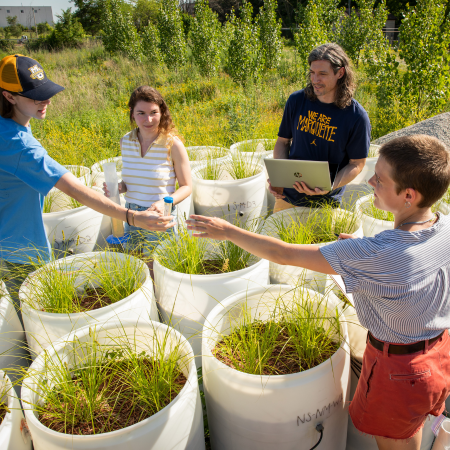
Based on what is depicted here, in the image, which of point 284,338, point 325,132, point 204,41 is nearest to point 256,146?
point 325,132

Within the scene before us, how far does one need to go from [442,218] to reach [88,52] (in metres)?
21.6

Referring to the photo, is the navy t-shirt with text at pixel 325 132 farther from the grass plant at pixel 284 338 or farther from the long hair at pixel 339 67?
the grass plant at pixel 284 338

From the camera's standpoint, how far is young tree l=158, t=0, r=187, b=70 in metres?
13.2

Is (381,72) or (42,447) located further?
(381,72)

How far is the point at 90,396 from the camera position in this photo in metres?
1.32

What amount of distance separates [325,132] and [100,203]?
1428 mm

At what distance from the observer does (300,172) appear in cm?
225

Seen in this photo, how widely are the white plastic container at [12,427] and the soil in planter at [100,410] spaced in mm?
74

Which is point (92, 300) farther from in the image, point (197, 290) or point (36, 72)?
point (36, 72)

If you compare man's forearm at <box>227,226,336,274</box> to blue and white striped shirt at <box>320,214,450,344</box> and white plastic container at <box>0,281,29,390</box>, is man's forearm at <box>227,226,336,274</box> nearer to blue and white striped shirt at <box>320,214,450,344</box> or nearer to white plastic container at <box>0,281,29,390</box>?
blue and white striped shirt at <box>320,214,450,344</box>

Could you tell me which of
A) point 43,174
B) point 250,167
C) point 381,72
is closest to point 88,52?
point 381,72

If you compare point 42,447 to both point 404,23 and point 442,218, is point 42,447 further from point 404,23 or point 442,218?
point 404,23

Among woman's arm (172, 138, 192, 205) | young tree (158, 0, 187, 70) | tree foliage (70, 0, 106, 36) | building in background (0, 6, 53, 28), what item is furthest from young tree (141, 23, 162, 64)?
building in background (0, 6, 53, 28)

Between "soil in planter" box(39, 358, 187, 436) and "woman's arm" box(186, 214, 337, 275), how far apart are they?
585mm
